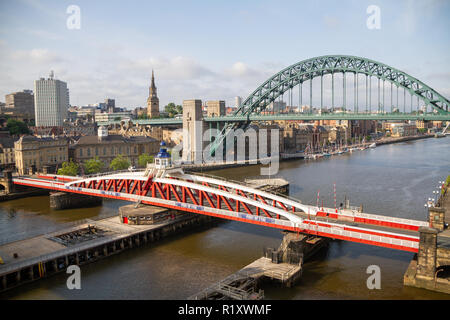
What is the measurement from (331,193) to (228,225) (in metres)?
12.4

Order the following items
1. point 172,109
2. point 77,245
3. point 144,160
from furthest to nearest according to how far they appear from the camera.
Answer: point 172,109, point 144,160, point 77,245

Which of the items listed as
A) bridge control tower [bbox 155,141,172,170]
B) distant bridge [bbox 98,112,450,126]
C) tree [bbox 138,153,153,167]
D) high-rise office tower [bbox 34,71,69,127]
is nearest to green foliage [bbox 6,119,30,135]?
distant bridge [bbox 98,112,450,126]

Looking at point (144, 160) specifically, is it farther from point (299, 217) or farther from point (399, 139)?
point (399, 139)

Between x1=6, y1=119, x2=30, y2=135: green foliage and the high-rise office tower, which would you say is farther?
the high-rise office tower

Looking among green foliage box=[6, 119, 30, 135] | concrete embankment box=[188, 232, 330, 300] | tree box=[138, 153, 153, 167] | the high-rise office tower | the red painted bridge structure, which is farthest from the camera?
the high-rise office tower

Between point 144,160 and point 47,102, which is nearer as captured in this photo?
point 144,160

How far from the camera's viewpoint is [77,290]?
54.9 ft

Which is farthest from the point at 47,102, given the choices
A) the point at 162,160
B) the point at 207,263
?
the point at 207,263

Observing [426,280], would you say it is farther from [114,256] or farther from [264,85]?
[264,85]

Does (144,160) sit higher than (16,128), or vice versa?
(16,128)

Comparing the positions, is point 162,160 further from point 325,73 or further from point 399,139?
point 399,139

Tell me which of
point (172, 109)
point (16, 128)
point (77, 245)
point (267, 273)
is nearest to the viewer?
point (267, 273)

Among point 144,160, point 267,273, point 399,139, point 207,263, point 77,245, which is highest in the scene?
point 399,139

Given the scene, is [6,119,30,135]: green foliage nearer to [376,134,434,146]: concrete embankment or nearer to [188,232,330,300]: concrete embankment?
[188,232,330,300]: concrete embankment
